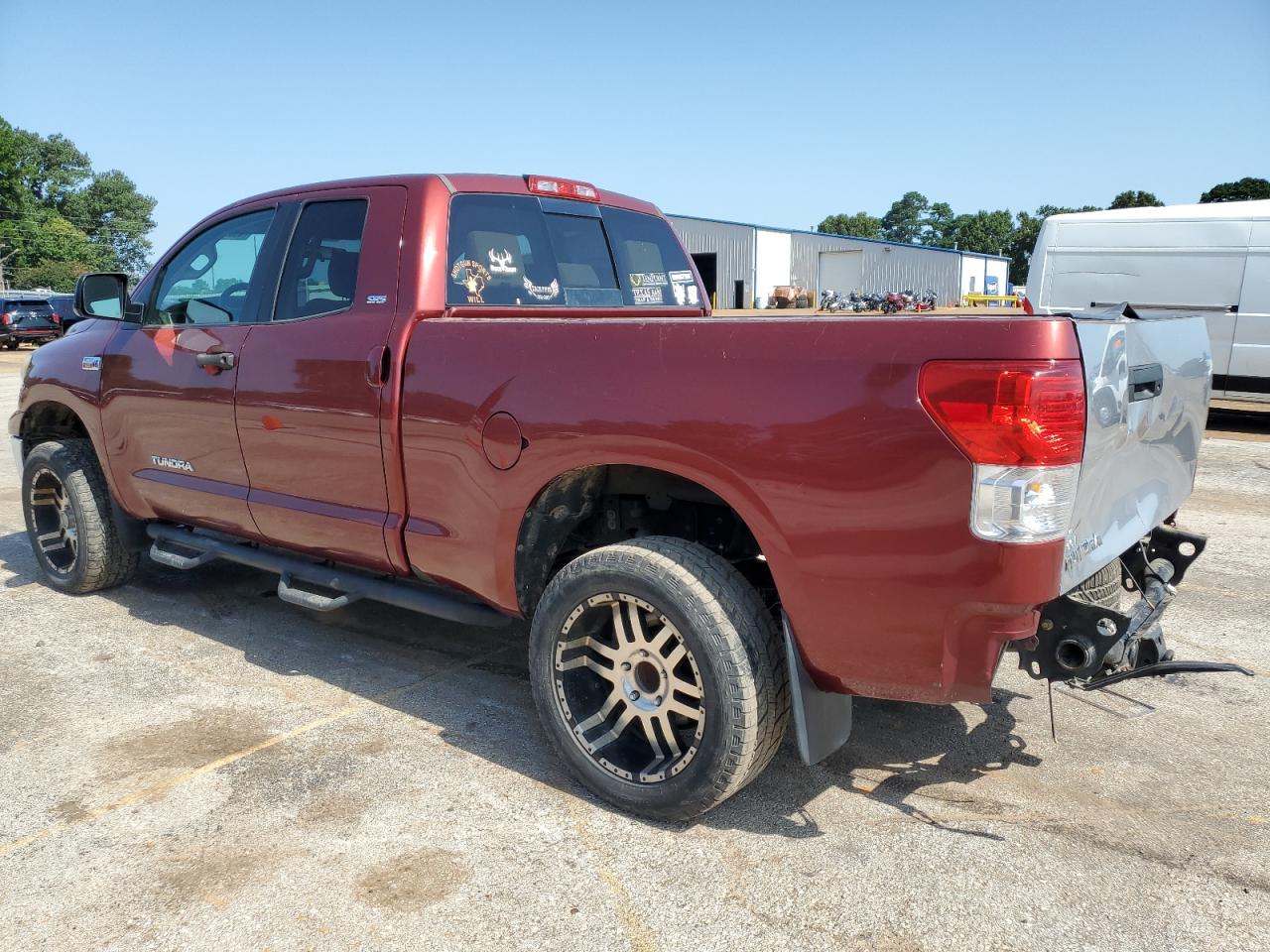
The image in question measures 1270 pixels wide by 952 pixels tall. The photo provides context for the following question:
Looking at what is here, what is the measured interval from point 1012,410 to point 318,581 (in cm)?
290

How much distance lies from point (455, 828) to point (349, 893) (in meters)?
0.40

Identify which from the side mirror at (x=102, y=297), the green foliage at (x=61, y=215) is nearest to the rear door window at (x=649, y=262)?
the side mirror at (x=102, y=297)

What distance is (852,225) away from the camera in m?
132

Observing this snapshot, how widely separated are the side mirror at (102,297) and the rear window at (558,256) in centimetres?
220

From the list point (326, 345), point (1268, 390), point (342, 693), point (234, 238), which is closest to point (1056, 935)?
point (342, 693)

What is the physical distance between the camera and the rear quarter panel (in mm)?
2330

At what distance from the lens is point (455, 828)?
2910 mm

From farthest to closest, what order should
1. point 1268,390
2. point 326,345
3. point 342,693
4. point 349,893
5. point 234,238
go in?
point 1268,390
point 234,238
point 342,693
point 326,345
point 349,893

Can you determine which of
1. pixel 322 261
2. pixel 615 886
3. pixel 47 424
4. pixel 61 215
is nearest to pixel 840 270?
pixel 47 424

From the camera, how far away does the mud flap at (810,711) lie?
2.67m

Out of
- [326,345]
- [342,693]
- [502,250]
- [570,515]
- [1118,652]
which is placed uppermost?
[502,250]

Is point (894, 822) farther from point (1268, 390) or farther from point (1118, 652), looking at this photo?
point (1268, 390)

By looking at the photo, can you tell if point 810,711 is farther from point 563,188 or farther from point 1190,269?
point 1190,269

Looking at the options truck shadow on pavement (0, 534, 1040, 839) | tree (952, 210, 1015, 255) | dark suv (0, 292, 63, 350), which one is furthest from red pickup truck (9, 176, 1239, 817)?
tree (952, 210, 1015, 255)
